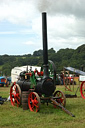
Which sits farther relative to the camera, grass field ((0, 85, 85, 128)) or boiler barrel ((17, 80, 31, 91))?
boiler barrel ((17, 80, 31, 91))

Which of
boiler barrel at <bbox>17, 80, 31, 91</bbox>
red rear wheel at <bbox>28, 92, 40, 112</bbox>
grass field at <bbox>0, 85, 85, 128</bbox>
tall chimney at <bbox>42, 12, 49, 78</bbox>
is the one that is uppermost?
tall chimney at <bbox>42, 12, 49, 78</bbox>

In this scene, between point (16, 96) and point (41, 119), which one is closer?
point (41, 119)

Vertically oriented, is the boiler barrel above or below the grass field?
above

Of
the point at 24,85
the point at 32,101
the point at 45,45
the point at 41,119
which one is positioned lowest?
the point at 41,119

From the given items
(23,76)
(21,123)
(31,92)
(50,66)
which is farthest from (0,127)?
(23,76)

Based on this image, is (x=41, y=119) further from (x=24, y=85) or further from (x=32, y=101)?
(x=24, y=85)

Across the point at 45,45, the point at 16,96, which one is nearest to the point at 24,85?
the point at 16,96

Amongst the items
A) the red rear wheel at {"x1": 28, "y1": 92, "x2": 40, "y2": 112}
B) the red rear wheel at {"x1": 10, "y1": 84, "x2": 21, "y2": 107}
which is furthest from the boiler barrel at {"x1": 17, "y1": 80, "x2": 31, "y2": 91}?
the red rear wheel at {"x1": 28, "y1": 92, "x2": 40, "y2": 112}

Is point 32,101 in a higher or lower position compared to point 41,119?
higher

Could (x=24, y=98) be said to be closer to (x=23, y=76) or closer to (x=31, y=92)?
(x=31, y=92)

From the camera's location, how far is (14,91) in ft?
31.8

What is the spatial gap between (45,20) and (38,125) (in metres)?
3.69

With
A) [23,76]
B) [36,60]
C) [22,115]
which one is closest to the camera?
[22,115]

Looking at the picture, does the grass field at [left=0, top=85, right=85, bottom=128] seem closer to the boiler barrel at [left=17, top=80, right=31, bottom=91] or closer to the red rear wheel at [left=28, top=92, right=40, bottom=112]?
the red rear wheel at [left=28, top=92, right=40, bottom=112]
